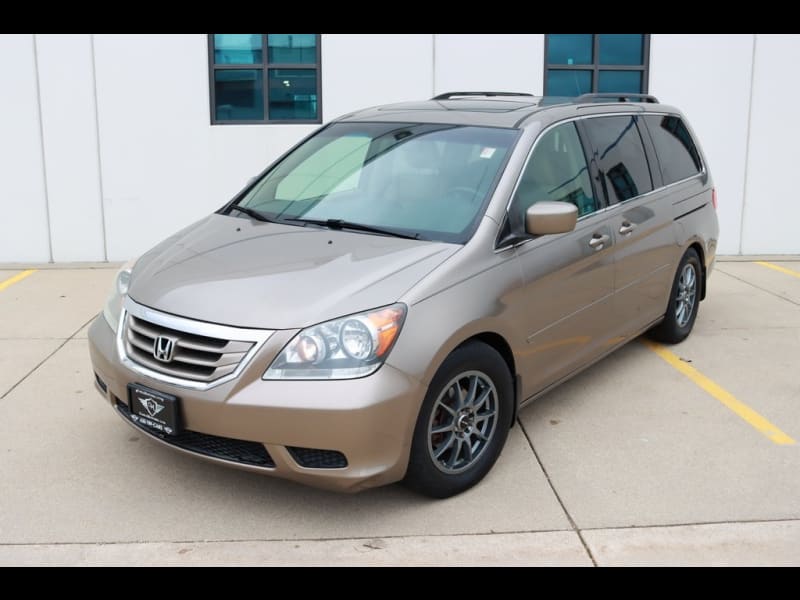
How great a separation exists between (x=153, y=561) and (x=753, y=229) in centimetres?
828

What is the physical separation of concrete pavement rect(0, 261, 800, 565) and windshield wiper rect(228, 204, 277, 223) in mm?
1300

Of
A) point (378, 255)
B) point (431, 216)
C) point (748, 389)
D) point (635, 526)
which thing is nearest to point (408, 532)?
point (635, 526)

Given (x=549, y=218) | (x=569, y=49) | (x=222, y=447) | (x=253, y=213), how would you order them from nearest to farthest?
(x=222, y=447) → (x=549, y=218) → (x=253, y=213) → (x=569, y=49)

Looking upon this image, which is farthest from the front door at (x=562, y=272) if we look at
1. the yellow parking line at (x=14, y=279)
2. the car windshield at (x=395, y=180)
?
the yellow parking line at (x=14, y=279)

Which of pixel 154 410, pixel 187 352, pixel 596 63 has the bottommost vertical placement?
pixel 154 410

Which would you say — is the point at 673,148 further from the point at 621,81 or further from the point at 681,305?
the point at 621,81

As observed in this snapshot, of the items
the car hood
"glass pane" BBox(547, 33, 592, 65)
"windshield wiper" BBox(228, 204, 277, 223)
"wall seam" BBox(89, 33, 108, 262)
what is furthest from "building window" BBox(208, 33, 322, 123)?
the car hood

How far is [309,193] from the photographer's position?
15.5 ft

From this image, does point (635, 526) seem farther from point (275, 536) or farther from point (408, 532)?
point (275, 536)

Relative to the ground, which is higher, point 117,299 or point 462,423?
point 117,299

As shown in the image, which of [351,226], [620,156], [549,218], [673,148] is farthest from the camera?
[673,148]

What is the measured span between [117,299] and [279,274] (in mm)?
909

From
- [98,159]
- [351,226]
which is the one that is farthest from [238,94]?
[351,226]

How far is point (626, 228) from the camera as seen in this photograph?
508 cm
